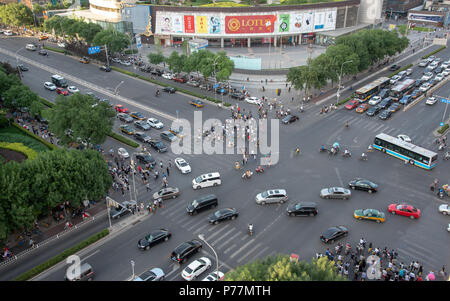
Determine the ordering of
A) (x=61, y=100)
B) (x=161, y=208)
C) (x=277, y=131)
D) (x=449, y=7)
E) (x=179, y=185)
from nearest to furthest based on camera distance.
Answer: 1. (x=161, y=208)
2. (x=179, y=185)
3. (x=61, y=100)
4. (x=277, y=131)
5. (x=449, y=7)

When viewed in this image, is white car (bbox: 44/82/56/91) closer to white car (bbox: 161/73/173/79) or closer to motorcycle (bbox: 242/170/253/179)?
white car (bbox: 161/73/173/79)

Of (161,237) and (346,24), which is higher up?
(346,24)

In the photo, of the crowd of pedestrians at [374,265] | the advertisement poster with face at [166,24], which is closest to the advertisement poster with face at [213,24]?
the advertisement poster with face at [166,24]

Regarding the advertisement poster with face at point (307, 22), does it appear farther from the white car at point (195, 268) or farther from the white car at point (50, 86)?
the white car at point (195, 268)

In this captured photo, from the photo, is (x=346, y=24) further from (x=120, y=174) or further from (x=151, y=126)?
(x=120, y=174)

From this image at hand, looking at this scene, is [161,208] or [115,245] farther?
[161,208]

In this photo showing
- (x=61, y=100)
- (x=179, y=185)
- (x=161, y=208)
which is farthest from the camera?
(x=61, y=100)

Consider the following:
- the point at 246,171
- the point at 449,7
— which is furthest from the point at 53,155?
the point at 449,7
